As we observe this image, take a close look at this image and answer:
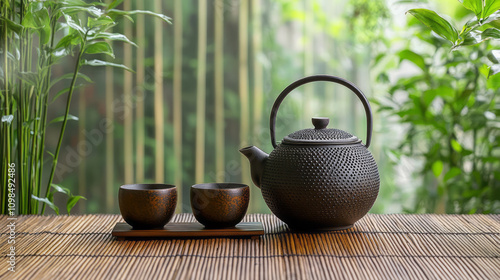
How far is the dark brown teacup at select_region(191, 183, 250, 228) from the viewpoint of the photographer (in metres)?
1.07

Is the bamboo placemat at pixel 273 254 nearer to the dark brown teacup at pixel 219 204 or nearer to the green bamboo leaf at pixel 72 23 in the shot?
the dark brown teacup at pixel 219 204

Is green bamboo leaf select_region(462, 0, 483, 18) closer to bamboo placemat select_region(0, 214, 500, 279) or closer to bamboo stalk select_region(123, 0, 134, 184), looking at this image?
bamboo placemat select_region(0, 214, 500, 279)

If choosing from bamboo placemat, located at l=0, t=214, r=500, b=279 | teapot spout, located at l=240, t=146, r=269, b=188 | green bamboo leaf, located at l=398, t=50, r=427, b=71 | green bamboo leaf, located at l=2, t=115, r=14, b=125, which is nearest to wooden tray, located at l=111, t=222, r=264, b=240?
bamboo placemat, located at l=0, t=214, r=500, b=279

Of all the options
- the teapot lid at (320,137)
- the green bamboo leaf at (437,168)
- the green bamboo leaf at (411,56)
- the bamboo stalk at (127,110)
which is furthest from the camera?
the bamboo stalk at (127,110)

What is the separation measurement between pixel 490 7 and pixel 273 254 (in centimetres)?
63

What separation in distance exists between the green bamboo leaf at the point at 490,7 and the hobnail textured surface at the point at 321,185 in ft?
1.19

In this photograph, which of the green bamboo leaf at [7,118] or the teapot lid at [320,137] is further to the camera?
the green bamboo leaf at [7,118]

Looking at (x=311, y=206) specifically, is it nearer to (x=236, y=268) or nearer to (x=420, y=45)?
(x=236, y=268)

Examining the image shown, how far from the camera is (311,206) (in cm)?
108

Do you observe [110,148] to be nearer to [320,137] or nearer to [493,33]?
[320,137]

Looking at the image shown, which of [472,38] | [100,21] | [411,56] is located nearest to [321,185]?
[472,38]

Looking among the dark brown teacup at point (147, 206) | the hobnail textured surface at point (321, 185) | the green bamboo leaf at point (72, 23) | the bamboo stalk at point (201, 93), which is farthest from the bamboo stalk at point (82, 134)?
the hobnail textured surface at point (321, 185)

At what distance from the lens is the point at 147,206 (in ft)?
3.49

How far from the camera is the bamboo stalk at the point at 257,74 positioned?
220 centimetres
